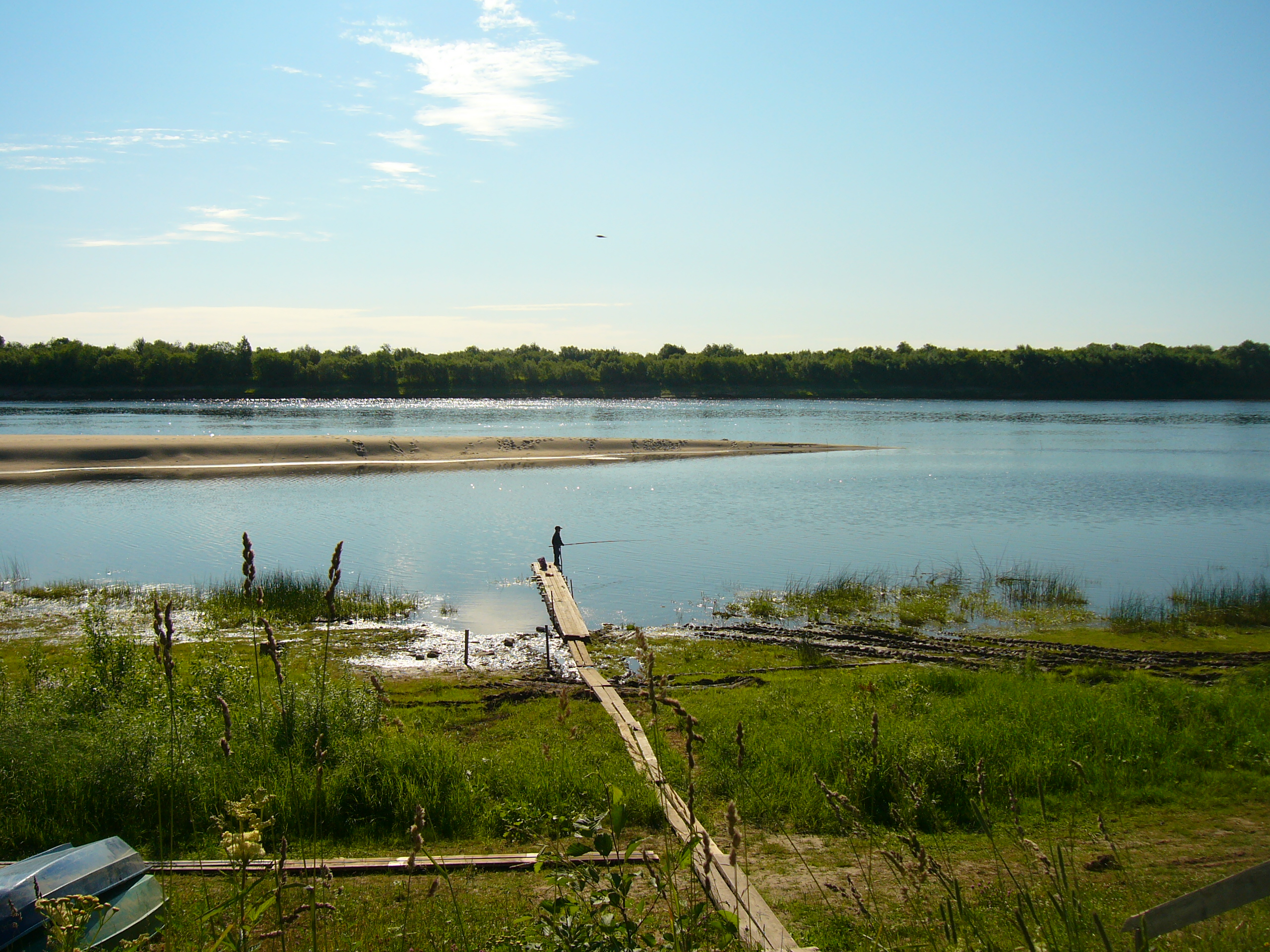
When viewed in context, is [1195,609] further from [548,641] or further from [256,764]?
[256,764]

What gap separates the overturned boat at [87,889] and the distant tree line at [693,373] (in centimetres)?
13045

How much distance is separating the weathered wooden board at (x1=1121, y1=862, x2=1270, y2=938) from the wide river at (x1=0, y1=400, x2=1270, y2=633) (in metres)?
16.7

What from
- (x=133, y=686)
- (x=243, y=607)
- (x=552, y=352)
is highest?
(x=552, y=352)

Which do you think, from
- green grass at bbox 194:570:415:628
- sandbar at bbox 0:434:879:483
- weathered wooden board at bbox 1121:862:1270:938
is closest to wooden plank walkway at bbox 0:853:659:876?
weathered wooden board at bbox 1121:862:1270:938

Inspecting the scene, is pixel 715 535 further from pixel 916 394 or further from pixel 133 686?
pixel 916 394

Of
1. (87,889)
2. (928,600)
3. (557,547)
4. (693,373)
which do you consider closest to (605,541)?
(557,547)

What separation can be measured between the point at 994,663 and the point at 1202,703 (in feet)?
13.3

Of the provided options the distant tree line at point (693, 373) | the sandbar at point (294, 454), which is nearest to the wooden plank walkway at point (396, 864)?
the sandbar at point (294, 454)

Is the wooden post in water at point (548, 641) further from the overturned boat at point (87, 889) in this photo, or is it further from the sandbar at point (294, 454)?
the sandbar at point (294, 454)

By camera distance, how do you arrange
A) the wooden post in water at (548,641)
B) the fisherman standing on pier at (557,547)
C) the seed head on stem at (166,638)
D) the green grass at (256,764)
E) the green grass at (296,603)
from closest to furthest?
the seed head on stem at (166,638) → the green grass at (256,764) → the wooden post in water at (548,641) → the green grass at (296,603) → the fisherman standing on pier at (557,547)

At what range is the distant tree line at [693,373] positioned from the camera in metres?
125

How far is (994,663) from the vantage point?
15.4 metres

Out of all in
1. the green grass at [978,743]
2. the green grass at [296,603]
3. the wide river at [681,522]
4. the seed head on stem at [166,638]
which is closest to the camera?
the seed head on stem at [166,638]

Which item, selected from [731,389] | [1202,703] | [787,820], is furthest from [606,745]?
[731,389]
